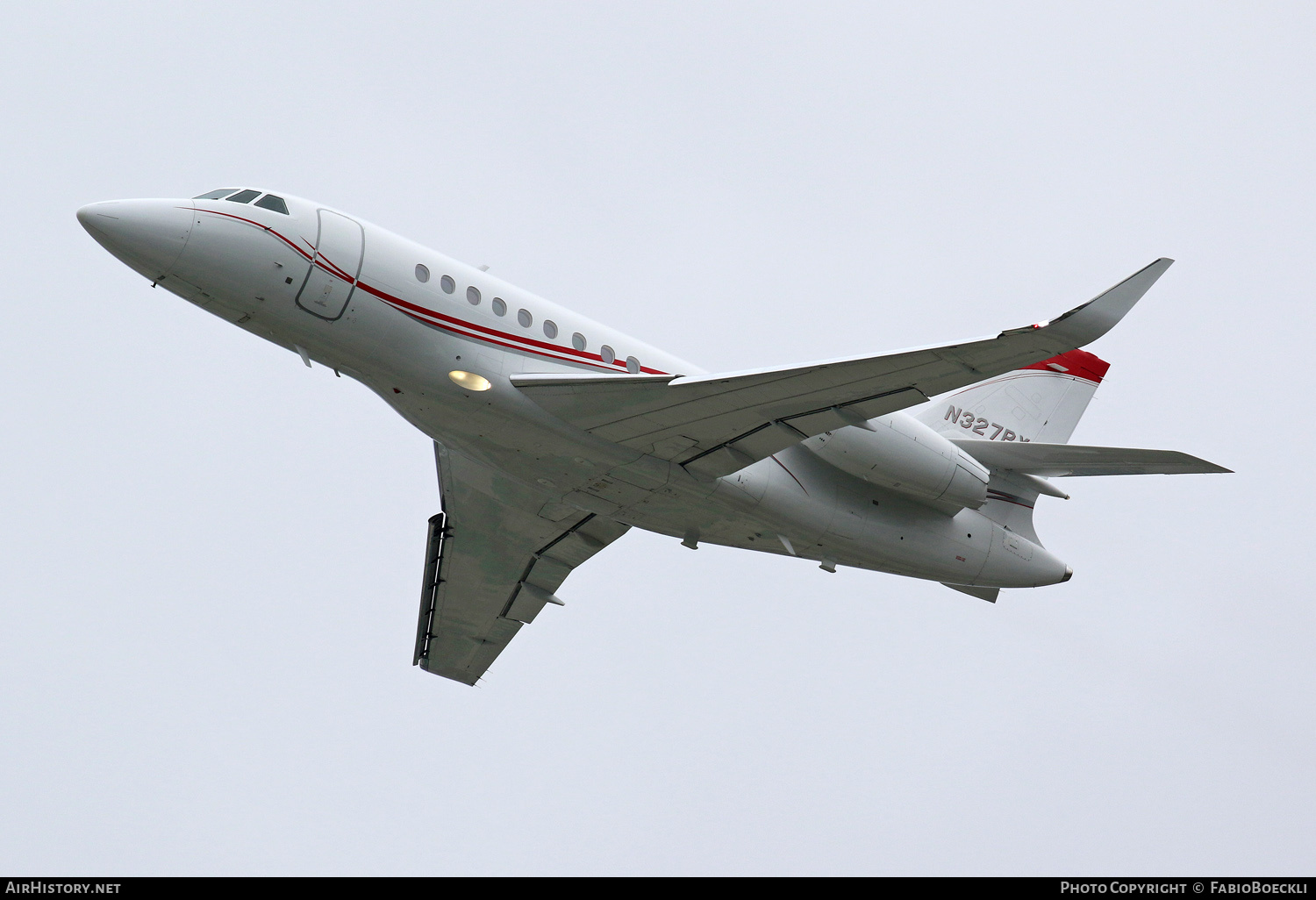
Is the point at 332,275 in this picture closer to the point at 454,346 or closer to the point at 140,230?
the point at 454,346

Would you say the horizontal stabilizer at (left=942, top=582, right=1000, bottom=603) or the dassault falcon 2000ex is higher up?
the dassault falcon 2000ex

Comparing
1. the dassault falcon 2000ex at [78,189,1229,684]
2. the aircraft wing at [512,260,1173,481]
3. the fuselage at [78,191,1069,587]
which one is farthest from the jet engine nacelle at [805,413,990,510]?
the aircraft wing at [512,260,1173,481]

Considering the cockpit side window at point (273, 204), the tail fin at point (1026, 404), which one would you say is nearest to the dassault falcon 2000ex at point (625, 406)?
the cockpit side window at point (273, 204)

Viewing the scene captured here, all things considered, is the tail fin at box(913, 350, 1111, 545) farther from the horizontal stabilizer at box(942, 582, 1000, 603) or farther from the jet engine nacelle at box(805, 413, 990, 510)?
the jet engine nacelle at box(805, 413, 990, 510)

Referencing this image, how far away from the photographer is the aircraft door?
16203 mm

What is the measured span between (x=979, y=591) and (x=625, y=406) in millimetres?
8355

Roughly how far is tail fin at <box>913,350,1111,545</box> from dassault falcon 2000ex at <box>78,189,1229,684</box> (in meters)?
0.10

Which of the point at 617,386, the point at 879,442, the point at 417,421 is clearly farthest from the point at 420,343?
the point at 879,442

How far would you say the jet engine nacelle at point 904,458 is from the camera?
18547mm

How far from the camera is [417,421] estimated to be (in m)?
17.4

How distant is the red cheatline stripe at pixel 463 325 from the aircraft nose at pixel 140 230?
0.30m

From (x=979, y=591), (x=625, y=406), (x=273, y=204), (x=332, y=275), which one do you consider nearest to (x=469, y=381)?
(x=625, y=406)

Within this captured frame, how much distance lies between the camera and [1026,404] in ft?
74.1

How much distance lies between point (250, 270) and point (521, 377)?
3.66m
